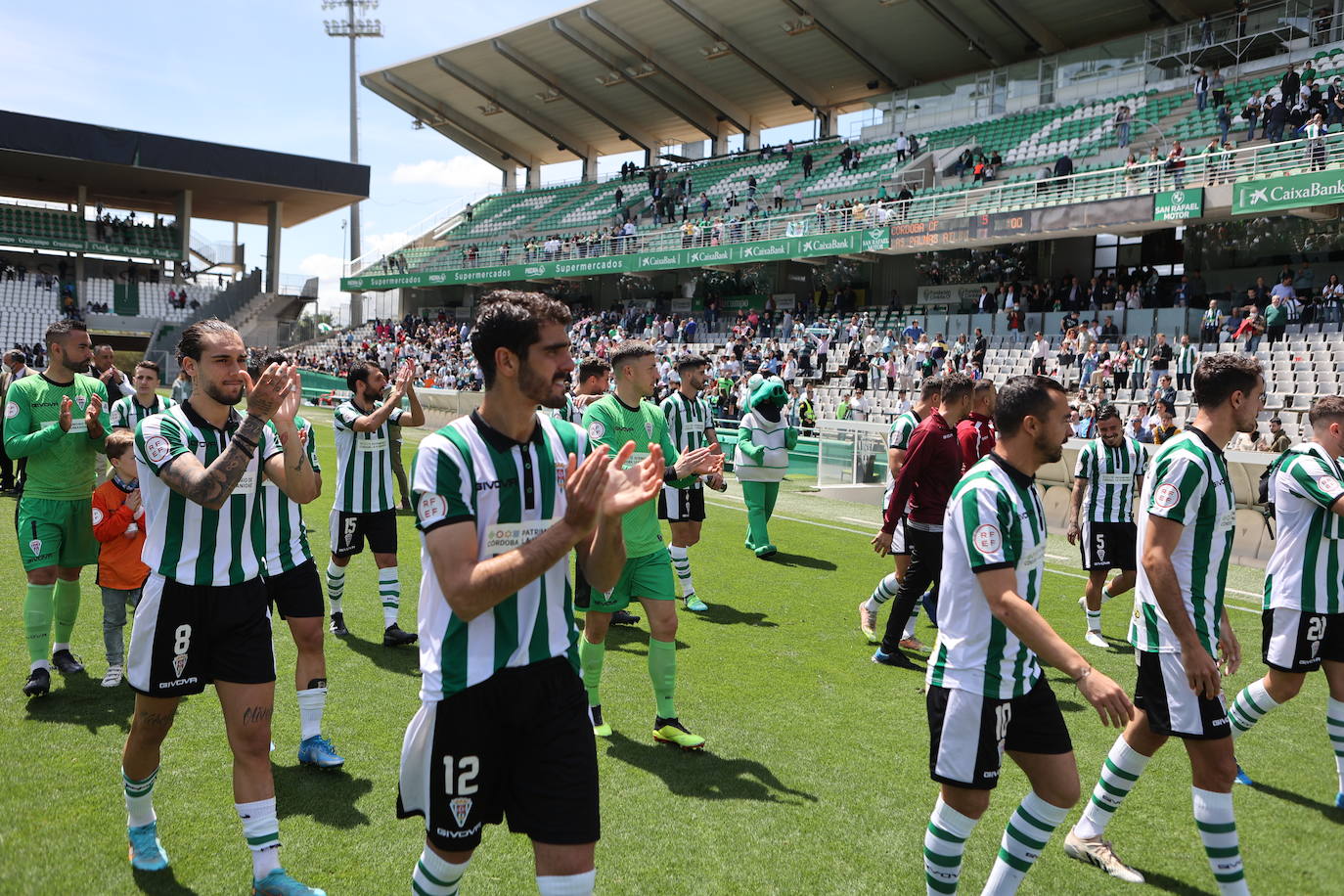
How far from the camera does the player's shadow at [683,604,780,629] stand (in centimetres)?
791

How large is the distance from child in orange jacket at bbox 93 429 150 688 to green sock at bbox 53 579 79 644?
271 millimetres

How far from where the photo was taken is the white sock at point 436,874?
2.62 meters

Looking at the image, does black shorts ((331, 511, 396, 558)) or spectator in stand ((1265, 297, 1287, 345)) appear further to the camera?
spectator in stand ((1265, 297, 1287, 345))

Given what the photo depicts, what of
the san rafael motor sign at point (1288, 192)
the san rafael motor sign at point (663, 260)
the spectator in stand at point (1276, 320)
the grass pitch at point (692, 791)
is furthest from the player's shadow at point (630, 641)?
the san rafael motor sign at point (663, 260)

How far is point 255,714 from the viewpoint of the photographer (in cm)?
348

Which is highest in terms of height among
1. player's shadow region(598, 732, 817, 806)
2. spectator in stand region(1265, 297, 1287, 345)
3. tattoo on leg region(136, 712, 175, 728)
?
spectator in stand region(1265, 297, 1287, 345)

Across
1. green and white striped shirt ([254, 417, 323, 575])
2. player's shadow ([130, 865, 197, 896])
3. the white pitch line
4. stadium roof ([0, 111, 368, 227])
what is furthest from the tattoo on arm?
stadium roof ([0, 111, 368, 227])

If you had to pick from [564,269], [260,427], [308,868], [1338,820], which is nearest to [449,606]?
[260,427]

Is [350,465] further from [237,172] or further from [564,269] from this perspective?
[237,172]

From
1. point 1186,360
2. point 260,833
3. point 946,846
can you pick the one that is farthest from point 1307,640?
point 1186,360

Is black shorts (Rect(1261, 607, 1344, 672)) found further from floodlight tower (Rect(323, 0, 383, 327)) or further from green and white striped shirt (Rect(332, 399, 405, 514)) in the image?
floodlight tower (Rect(323, 0, 383, 327))

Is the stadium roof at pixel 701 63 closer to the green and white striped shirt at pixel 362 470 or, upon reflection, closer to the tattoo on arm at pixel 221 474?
the green and white striped shirt at pixel 362 470

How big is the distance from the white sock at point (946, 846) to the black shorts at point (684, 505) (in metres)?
5.50

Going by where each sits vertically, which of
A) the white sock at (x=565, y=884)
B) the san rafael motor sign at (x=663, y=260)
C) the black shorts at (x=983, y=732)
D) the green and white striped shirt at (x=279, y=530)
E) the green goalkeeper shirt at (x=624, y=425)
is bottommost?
the white sock at (x=565, y=884)
